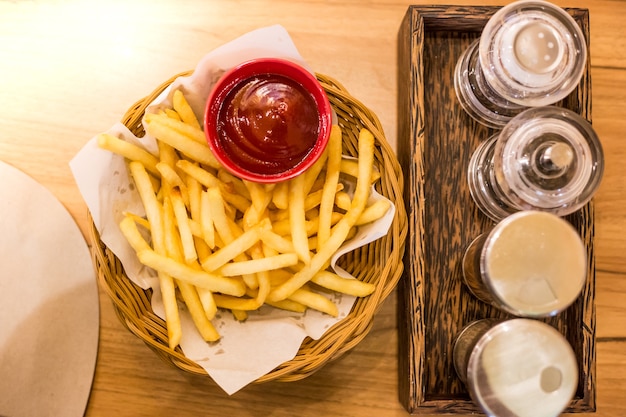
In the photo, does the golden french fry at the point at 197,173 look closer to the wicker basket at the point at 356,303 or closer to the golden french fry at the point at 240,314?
the wicker basket at the point at 356,303

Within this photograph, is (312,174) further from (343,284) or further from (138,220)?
(138,220)

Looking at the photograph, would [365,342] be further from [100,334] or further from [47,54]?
[47,54]

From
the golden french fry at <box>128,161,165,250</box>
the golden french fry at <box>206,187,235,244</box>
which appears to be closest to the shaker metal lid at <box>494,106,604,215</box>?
the golden french fry at <box>206,187,235,244</box>

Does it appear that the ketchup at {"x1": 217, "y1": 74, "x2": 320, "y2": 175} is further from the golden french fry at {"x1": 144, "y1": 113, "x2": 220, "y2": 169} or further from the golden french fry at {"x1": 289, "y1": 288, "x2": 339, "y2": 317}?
the golden french fry at {"x1": 289, "y1": 288, "x2": 339, "y2": 317}

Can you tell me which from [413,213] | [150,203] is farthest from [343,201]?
[150,203]

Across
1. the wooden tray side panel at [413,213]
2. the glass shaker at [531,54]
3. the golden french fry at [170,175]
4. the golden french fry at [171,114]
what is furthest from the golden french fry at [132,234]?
the glass shaker at [531,54]
